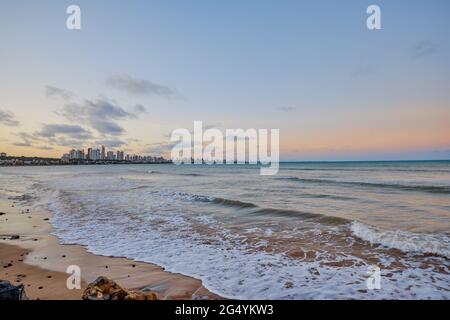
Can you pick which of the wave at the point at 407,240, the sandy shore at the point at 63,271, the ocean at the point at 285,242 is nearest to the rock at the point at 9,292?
the sandy shore at the point at 63,271

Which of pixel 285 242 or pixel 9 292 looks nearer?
pixel 9 292

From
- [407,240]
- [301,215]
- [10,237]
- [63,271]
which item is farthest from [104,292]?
[301,215]

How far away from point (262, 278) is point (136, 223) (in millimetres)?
7149

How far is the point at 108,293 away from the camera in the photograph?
4156 mm

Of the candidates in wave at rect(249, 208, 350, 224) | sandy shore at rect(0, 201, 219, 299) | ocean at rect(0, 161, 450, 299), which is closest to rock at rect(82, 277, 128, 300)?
sandy shore at rect(0, 201, 219, 299)

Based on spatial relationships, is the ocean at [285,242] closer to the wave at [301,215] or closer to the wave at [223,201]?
the wave at [301,215]

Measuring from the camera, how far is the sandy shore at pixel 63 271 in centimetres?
525

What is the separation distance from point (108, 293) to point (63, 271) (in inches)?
116

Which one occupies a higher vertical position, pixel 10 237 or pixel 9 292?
pixel 9 292

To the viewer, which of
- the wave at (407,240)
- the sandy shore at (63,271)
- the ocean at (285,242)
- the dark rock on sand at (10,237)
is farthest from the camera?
the dark rock on sand at (10,237)

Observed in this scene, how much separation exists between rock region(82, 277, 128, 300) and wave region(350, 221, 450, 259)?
7.17m

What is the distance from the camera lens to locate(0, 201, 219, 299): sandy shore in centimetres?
525

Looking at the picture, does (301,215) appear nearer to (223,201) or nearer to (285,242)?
(285,242)
